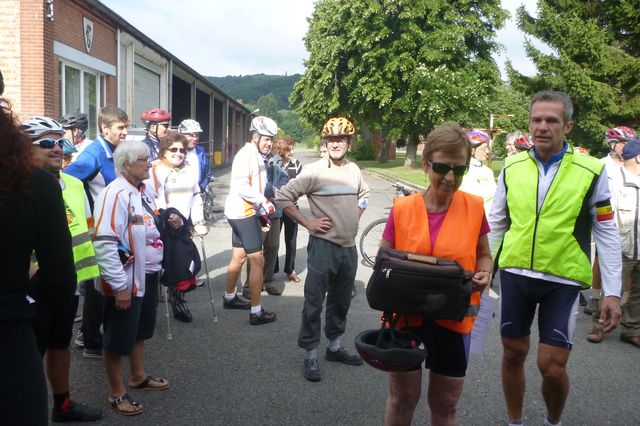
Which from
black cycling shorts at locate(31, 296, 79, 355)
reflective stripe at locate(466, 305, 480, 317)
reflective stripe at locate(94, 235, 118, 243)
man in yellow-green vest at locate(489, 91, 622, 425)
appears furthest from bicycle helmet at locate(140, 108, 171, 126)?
reflective stripe at locate(466, 305, 480, 317)

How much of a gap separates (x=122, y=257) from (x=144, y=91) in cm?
1773

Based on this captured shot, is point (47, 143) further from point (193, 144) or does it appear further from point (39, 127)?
point (193, 144)

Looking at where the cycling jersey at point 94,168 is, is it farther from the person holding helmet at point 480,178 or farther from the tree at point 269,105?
the tree at point 269,105

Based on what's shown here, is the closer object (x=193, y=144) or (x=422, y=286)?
(x=422, y=286)

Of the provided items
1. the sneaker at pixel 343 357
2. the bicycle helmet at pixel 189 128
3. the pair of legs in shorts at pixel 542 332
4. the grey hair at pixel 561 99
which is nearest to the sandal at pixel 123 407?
the sneaker at pixel 343 357

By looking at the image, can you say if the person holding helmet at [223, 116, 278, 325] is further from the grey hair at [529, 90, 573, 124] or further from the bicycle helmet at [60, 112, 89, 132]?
the grey hair at [529, 90, 573, 124]

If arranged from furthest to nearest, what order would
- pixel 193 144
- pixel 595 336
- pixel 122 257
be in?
pixel 193 144, pixel 595 336, pixel 122 257

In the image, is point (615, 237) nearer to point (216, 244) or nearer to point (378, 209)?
point (216, 244)

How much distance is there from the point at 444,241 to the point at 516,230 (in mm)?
917

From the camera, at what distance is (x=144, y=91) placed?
66.7 ft

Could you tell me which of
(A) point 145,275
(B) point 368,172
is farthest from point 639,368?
(B) point 368,172

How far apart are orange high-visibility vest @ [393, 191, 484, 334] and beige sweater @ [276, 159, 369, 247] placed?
68.4 inches

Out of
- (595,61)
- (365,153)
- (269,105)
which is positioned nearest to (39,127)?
(595,61)

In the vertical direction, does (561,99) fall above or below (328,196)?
above
